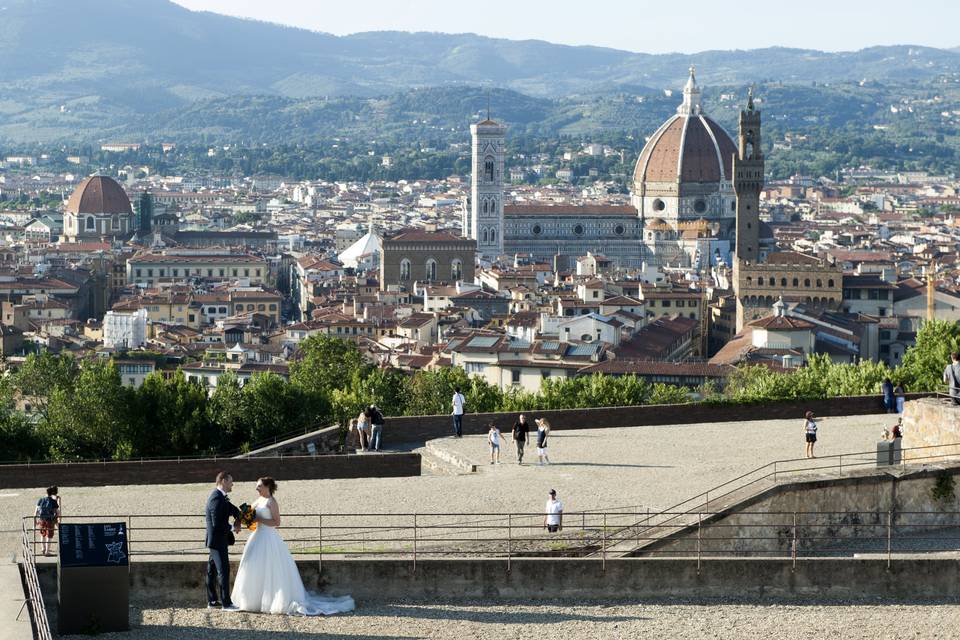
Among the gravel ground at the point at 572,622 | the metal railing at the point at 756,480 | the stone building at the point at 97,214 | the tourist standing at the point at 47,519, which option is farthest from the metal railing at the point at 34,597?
the stone building at the point at 97,214

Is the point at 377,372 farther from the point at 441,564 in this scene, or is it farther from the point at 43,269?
the point at 43,269

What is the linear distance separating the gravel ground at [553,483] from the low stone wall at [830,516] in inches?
43.7

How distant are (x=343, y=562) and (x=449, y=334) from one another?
144 ft

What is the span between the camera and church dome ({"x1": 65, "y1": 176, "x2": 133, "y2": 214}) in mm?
126625

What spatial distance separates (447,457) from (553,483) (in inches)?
89.7

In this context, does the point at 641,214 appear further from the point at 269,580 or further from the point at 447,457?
the point at 269,580

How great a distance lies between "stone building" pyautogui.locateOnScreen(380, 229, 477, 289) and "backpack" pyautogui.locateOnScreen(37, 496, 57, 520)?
70.0m

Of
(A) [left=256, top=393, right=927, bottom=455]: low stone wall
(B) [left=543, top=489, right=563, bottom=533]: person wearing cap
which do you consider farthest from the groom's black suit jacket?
(A) [left=256, top=393, right=927, bottom=455]: low stone wall

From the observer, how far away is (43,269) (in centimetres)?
8938

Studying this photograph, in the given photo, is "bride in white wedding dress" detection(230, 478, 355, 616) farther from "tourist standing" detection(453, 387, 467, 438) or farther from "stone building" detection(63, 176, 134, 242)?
"stone building" detection(63, 176, 134, 242)

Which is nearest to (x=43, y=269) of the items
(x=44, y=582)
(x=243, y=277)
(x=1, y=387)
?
(x=243, y=277)

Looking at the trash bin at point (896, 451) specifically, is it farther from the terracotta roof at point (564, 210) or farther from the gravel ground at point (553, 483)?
the terracotta roof at point (564, 210)

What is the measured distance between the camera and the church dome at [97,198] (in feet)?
415

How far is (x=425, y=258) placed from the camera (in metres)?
85.6
